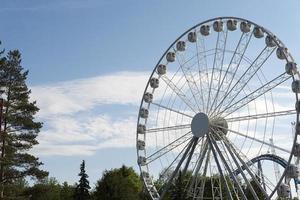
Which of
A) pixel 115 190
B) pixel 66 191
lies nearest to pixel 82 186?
pixel 115 190

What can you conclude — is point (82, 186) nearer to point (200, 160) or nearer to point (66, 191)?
point (200, 160)

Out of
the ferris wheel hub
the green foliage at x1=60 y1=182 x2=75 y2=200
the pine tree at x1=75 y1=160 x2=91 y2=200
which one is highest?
the green foliage at x1=60 y1=182 x2=75 y2=200

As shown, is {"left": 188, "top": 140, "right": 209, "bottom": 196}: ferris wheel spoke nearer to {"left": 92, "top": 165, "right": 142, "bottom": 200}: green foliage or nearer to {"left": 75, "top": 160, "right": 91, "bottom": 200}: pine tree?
{"left": 75, "top": 160, "right": 91, "bottom": 200}: pine tree

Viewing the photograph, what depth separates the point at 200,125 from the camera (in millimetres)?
44750

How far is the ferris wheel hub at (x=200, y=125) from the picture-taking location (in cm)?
4447

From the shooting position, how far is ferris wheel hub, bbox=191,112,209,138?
44.5 metres

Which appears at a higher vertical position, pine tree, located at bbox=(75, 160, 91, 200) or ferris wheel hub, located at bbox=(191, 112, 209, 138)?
ferris wheel hub, located at bbox=(191, 112, 209, 138)

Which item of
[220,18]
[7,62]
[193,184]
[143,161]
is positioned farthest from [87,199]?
[220,18]

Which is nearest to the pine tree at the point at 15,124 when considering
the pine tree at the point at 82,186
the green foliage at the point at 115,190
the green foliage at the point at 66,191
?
the pine tree at the point at 82,186

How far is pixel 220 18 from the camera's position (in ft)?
154

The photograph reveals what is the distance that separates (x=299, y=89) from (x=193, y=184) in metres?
11.4

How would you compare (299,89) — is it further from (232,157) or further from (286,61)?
(232,157)

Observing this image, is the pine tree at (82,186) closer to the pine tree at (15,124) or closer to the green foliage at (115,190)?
the pine tree at (15,124)

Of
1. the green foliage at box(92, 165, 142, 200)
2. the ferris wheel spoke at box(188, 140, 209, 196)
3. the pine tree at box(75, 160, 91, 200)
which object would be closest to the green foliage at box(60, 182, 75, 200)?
the green foliage at box(92, 165, 142, 200)
